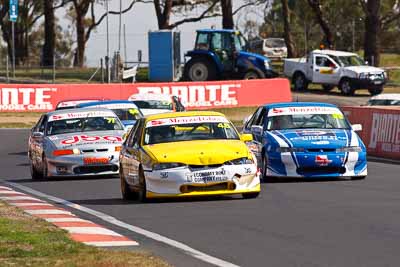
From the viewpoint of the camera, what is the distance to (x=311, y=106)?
21344 mm

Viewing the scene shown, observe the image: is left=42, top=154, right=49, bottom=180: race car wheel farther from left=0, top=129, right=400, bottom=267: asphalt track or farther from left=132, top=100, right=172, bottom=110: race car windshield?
left=132, top=100, right=172, bottom=110: race car windshield

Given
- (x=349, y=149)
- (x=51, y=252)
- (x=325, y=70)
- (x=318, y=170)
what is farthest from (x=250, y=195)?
(x=325, y=70)

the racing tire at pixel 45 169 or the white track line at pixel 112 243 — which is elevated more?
the white track line at pixel 112 243

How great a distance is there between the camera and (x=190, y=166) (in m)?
16.0

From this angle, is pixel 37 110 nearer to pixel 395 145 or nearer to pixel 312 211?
pixel 395 145

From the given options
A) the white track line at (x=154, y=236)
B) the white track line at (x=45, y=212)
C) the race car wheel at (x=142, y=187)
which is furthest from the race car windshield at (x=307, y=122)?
the white track line at (x=45, y=212)

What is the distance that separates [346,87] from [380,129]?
1052 inches

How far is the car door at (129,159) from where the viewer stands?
670 inches

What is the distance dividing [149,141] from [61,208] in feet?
6.24

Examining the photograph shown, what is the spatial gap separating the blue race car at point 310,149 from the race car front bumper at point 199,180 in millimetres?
3500

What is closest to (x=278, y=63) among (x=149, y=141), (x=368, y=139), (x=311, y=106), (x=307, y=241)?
(x=368, y=139)

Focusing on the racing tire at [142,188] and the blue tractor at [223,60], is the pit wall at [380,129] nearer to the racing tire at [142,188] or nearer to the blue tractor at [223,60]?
the racing tire at [142,188]

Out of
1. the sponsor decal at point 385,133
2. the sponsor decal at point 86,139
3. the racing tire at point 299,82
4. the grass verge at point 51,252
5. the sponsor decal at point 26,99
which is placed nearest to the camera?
the grass verge at point 51,252

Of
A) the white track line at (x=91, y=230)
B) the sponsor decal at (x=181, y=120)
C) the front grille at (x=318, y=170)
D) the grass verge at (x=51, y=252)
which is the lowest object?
the front grille at (x=318, y=170)
